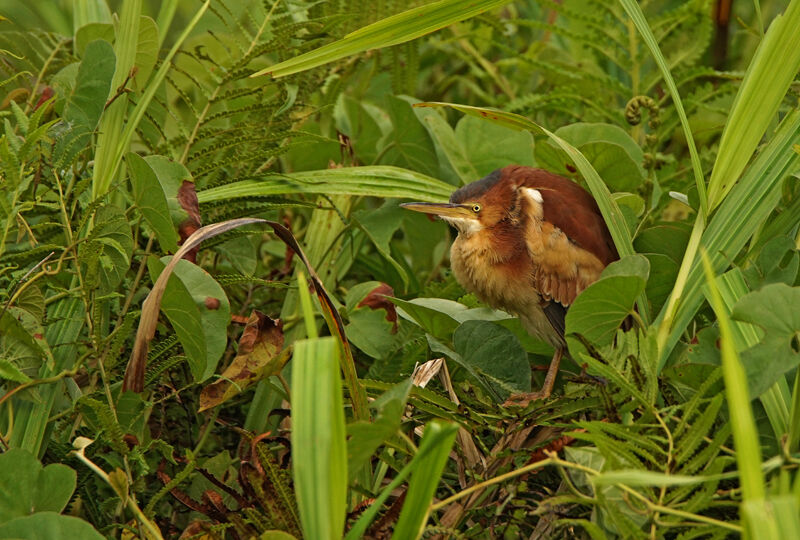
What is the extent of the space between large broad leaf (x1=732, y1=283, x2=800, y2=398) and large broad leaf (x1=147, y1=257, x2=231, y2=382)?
2.96 ft

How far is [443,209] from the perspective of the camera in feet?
8.10

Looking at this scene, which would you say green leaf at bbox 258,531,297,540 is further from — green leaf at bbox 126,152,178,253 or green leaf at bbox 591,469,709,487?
green leaf at bbox 126,152,178,253

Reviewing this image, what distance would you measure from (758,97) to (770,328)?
0.48m

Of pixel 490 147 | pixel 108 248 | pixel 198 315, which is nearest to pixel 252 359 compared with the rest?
pixel 198 315

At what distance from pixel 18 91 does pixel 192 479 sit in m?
1.05

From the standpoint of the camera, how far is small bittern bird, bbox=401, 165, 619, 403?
7.30ft

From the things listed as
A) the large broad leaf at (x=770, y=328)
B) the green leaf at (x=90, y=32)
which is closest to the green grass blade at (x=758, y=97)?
the large broad leaf at (x=770, y=328)

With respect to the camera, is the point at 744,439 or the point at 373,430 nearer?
the point at 744,439

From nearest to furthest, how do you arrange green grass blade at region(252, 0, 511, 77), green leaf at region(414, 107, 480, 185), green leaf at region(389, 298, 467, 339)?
green grass blade at region(252, 0, 511, 77) → green leaf at region(389, 298, 467, 339) → green leaf at region(414, 107, 480, 185)

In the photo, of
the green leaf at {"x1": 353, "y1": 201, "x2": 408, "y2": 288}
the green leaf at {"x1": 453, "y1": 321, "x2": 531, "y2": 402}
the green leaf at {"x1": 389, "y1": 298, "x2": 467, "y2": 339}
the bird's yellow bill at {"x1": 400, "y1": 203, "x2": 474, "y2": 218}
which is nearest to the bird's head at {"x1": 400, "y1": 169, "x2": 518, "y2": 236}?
the bird's yellow bill at {"x1": 400, "y1": 203, "x2": 474, "y2": 218}

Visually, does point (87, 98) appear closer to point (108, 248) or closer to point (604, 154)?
point (108, 248)

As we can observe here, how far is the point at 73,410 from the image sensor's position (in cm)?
175

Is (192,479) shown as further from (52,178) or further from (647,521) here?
(647,521)

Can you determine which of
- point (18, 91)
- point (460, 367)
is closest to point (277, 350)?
point (460, 367)
